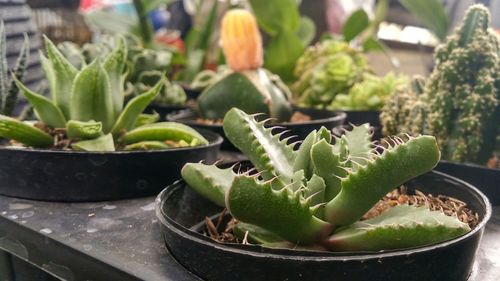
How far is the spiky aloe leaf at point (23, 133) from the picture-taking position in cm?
83

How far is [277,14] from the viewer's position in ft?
5.49

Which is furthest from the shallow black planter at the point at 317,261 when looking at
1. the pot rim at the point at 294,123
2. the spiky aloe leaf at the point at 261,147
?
the pot rim at the point at 294,123

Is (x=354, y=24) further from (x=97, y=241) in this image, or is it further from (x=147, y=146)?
(x=97, y=241)

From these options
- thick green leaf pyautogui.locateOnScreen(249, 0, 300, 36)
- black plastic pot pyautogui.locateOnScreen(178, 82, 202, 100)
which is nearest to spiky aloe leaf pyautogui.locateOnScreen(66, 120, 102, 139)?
black plastic pot pyautogui.locateOnScreen(178, 82, 202, 100)

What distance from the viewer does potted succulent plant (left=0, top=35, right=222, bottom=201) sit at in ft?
2.71

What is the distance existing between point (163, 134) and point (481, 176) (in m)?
0.52

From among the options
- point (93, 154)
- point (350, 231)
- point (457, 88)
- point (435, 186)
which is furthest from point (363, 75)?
point (350, 231)

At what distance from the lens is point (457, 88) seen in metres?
0.92

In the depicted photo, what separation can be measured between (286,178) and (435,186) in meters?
0.26

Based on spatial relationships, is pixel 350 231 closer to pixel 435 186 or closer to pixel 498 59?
pixel 435 186

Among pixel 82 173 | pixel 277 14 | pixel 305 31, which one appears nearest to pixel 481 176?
pixel 82 173

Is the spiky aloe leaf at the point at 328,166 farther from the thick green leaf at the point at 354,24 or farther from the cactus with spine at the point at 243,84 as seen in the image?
the thick green leaf at the point at 354,24

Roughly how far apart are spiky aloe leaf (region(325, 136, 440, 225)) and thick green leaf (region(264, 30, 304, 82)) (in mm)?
1144

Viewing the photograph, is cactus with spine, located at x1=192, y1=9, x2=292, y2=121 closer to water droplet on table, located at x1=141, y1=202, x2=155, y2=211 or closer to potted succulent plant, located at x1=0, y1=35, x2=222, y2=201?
potted succulent plant, located at x1=0, y1=35, x2=222, y2=201
